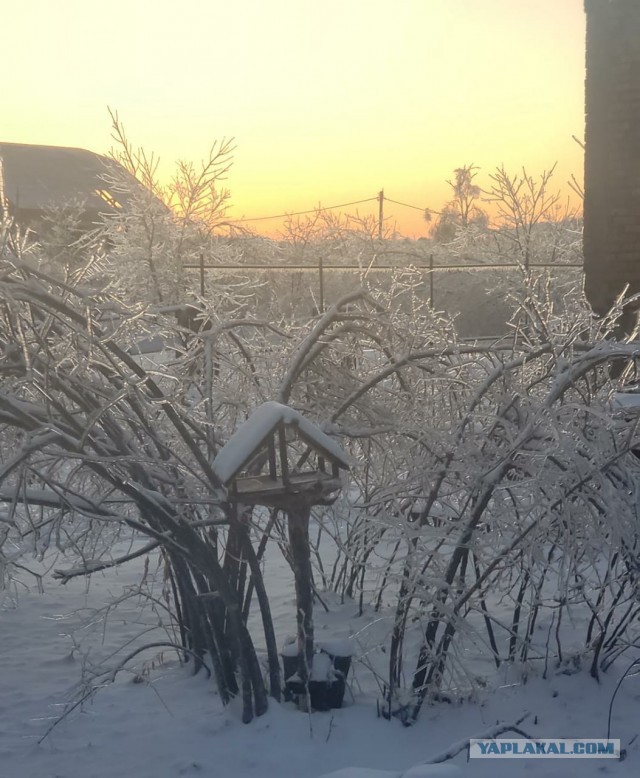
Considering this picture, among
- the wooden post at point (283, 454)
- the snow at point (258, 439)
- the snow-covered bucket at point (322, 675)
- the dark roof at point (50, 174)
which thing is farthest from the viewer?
the dark roof at point (50, 174)

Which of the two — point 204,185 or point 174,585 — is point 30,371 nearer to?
point 174,585

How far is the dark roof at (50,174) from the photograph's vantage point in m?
43.4

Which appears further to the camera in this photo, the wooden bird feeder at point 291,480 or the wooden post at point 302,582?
the wooden post at point 302,582

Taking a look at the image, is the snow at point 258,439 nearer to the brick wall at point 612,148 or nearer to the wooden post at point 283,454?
the wooden post at point 283,454

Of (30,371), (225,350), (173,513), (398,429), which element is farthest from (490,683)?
(30,371)

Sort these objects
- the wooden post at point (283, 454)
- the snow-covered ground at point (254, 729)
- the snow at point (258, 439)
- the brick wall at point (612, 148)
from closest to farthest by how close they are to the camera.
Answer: the snow at point (258, 439), the wooden post at point (283, 454), the snow-covered ground at point (254, 729), the brick wall at point (612, 148)

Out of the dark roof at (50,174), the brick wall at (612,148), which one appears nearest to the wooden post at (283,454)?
the brick wall at (612,148)

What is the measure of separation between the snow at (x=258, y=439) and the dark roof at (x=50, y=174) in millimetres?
39747

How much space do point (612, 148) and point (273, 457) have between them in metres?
5.42

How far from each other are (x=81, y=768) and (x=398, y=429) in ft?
6.38

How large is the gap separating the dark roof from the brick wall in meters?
36.1

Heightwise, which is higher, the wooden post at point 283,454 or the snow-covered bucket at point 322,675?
the wooden post at point 283,454

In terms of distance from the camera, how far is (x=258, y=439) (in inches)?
127

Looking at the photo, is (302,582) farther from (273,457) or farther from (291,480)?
(273,457)
